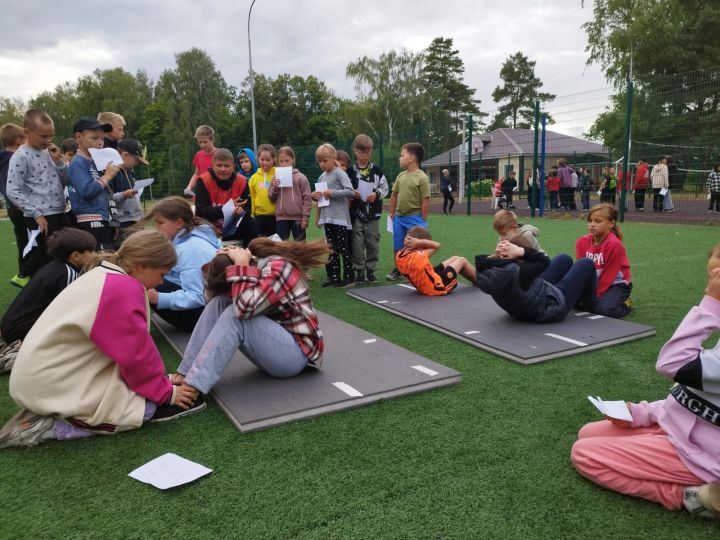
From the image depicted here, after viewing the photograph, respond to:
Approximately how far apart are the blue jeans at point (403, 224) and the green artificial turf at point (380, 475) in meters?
3.33

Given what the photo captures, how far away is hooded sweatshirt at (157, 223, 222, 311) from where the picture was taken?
409cm

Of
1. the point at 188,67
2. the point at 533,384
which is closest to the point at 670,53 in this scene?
the point at 533,384

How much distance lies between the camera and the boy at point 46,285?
3635 millimetres

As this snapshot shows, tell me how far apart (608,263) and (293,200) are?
3814mm

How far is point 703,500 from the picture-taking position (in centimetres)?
193

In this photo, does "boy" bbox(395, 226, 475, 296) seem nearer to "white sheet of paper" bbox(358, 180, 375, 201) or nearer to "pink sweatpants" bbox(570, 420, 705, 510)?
"white sheet of paper" bbox(358, 180, 375, 201)

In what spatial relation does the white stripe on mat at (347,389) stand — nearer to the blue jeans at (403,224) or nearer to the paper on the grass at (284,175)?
the blue jeans at (403,224)

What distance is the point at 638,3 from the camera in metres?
33.2

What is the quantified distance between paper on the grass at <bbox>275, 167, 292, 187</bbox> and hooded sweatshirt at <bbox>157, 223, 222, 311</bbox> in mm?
2324

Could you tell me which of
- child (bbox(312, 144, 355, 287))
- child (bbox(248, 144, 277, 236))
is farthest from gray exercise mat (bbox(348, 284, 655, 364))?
child (bbox(248, 144, 277, 236))

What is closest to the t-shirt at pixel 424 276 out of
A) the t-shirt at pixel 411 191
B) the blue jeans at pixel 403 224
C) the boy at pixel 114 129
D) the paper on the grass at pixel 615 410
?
the blue jeans at pixel 403 224

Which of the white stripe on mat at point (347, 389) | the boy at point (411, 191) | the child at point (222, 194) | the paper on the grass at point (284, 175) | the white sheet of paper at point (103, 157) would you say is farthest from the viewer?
the boy at point (411, 191)

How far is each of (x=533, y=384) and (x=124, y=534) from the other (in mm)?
2456

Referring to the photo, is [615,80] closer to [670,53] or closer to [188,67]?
[670,53]
